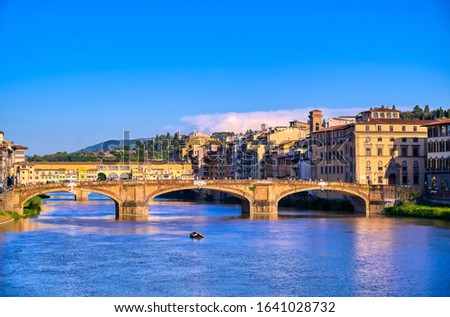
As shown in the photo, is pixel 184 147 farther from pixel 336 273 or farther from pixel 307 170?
pixel 336 273

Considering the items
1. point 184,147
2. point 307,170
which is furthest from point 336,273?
point 184,147

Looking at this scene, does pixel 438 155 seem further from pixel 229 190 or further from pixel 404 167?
pixel 229 190

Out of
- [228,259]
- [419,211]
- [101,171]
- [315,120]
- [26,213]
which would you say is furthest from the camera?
[101,171]

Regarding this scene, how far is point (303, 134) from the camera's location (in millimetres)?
82250

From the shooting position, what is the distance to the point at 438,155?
54.8 meters

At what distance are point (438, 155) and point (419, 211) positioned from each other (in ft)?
17.1

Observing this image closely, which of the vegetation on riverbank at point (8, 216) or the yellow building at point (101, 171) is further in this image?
the yellow building at point (101, 171)

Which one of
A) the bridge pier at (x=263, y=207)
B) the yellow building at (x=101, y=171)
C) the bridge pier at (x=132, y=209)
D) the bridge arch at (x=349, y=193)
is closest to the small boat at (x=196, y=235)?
the bridge pier at (x=132, y=209)

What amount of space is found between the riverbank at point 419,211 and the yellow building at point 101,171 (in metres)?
64.6

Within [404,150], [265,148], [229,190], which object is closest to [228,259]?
[229,190]

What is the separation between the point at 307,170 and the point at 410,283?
1715 inches

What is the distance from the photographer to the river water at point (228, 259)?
85.4 ft

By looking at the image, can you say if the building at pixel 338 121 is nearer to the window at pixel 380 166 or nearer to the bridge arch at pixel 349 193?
the window at pixel 380 166

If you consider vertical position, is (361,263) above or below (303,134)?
below
